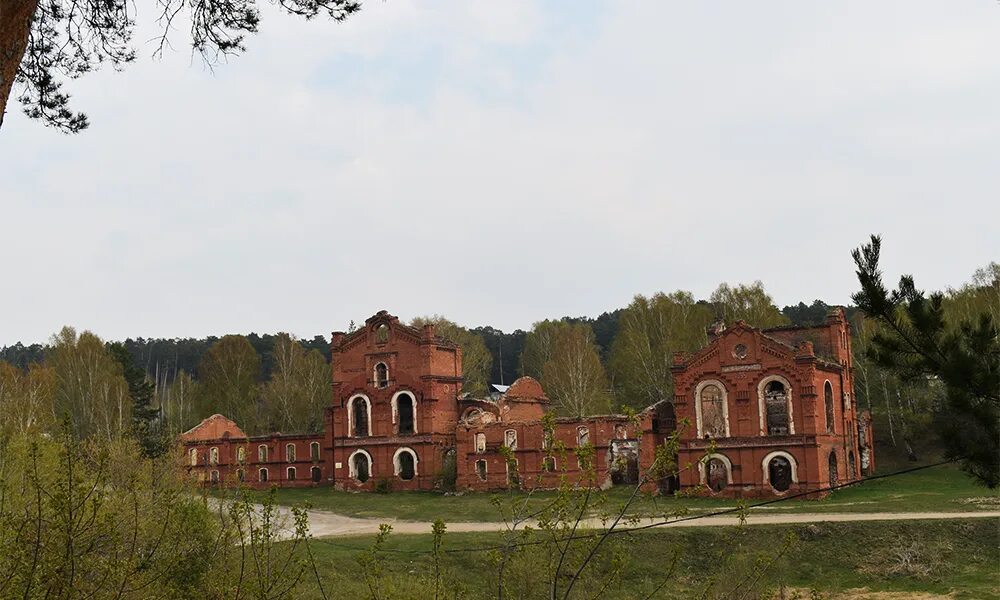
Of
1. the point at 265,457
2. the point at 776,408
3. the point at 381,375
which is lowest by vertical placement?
the point at 265,457

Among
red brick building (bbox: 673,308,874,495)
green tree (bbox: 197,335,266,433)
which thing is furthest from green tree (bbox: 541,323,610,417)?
green tree (bbox: 197,335,266,433)

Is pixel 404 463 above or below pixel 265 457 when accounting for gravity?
below

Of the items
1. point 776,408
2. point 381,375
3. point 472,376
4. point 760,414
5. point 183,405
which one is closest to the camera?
point 760,414

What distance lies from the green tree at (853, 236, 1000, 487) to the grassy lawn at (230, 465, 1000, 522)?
1926 centimetres

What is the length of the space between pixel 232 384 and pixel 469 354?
18.7 meters

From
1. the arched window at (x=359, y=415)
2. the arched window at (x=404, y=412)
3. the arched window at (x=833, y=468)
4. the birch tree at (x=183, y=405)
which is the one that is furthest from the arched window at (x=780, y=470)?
the birch tree at (x=183, y=405)

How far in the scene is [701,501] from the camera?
3759 centimetres

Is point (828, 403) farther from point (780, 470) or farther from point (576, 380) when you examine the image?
point (576, 380)

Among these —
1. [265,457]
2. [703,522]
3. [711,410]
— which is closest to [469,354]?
[265,457]

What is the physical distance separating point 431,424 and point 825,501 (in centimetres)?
1941

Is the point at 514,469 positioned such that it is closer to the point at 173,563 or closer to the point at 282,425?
the point at 173,563

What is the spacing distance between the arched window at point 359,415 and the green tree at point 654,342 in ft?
64.3

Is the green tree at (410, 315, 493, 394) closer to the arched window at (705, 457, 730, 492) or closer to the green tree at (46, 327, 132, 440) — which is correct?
the green tree at (46, 327, 132, 440)

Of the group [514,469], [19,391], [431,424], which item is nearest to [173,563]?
[514,469]
